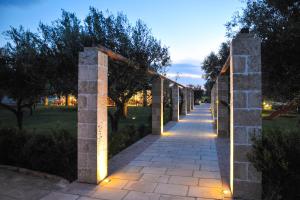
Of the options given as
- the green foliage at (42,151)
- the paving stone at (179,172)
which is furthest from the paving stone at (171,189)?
the green foliage at (42,151)

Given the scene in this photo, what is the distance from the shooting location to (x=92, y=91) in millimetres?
4758

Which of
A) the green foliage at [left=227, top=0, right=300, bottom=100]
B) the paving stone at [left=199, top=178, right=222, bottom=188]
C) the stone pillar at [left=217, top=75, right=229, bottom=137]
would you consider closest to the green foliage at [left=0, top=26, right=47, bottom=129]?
the paving stone at [left=199, top=178, right=222, bottom=188]

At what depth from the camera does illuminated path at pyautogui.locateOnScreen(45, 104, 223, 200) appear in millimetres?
4305

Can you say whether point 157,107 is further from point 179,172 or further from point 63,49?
point 179,172

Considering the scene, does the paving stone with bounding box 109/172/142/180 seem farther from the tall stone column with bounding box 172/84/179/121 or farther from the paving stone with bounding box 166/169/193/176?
the tall stone column with bounding box 172/84/179/121

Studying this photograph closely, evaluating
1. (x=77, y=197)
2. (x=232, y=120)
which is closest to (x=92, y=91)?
(x=77, y=197)

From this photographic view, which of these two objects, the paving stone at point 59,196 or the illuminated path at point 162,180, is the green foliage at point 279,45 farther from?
the paving stone at point 59,196

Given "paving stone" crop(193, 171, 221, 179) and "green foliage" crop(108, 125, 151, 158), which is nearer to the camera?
"paving stone" crop(193, 171, 221, 179)

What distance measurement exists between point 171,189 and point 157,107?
7227 mm

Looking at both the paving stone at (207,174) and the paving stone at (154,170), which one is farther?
the paving stone at (154,170)

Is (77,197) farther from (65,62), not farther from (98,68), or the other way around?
(65,62)

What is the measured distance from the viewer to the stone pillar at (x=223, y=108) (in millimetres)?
10469

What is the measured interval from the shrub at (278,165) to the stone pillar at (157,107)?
7.36 metres

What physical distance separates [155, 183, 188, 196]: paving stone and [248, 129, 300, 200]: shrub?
4.21 feet
